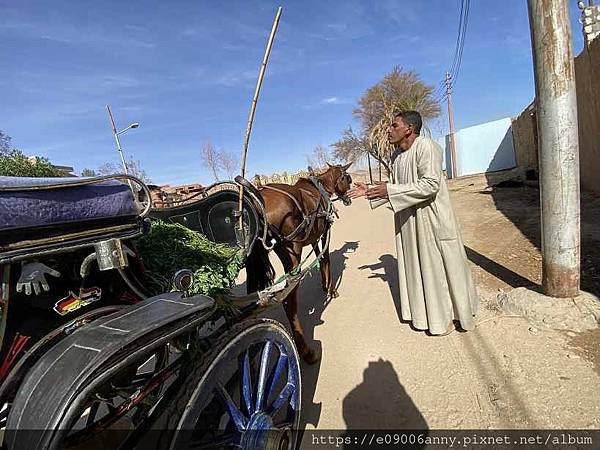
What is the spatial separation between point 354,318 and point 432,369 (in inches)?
49.1

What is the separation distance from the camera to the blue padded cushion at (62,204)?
0.99 metres

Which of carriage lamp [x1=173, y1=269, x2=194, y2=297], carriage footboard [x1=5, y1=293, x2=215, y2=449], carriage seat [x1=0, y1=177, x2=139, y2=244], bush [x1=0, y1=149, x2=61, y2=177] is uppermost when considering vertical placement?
bush [x1=0, y1=149, x2=61, y2=177]

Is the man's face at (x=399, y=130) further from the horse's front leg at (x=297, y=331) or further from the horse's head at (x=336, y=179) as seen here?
the horse's head at (x=336, y=179)

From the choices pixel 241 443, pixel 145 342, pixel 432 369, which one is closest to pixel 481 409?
pixel 432 369

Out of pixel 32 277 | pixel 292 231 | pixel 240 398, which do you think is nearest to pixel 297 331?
pixel 292 231

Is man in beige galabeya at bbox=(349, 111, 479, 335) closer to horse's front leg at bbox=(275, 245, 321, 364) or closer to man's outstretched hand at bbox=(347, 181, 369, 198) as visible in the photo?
man's outstretched hand at bbox=(347, 181, 369, 198)

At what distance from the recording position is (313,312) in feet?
13.9

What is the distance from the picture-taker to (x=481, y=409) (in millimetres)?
2219

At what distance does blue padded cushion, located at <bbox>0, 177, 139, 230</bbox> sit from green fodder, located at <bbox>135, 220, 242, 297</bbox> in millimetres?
500

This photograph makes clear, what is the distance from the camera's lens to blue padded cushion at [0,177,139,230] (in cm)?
99

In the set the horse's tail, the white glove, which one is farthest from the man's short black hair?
the white glove

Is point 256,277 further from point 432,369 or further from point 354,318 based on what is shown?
point 432,369

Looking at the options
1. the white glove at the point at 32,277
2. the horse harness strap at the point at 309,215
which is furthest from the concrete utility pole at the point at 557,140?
the white glove at the point at 32,277

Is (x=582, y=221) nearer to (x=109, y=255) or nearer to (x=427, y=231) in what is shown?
(x=427, y=231)
